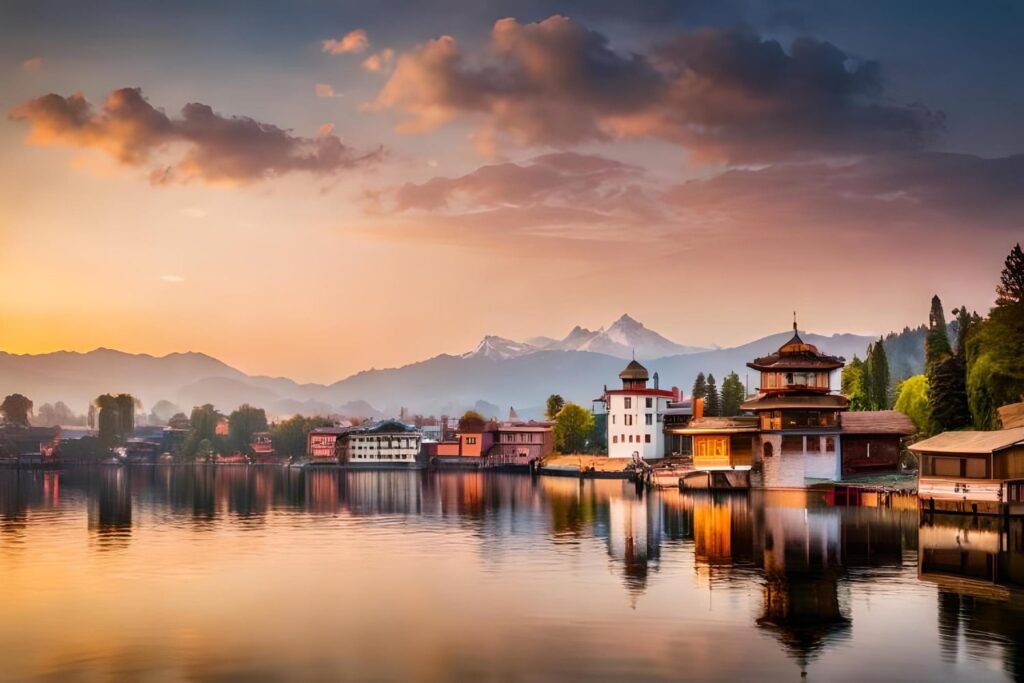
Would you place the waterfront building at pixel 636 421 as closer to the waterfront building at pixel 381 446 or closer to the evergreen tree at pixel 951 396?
the evergreen tree at pixel 951 396

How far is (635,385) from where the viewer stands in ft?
412

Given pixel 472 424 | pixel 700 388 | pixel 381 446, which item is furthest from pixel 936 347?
pixel 381 446

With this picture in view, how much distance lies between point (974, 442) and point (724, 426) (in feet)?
92.8

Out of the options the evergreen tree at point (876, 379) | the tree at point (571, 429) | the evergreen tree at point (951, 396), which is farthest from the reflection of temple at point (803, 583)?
the tree at point (571, 429)

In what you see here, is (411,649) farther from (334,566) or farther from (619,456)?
(619,456)

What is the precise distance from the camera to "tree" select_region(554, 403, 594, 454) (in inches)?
5773

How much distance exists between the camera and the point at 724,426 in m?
86.8

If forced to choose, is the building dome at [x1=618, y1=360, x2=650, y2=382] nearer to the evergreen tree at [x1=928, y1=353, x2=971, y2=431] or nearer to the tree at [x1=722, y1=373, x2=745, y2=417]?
the tree at [x1=722, y1=373, x2=745, y2=417]

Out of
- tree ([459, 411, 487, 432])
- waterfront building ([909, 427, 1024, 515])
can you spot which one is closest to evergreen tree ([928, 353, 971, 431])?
waterfront building ([909, 427, 1024, 515])

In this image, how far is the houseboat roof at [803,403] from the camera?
277ft

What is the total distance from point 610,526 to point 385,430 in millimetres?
129261

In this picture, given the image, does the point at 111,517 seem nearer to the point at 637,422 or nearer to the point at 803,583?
the point at 803,583

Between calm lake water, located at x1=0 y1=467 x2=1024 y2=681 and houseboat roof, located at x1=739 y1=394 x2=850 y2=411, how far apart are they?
62.3ft

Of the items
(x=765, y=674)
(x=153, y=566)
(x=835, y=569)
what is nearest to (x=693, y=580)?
(x=835, y=569)
